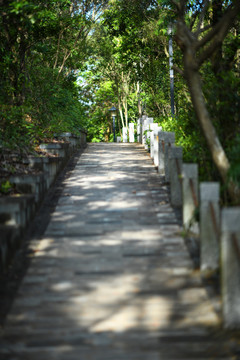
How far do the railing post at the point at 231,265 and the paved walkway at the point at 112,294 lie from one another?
22 centimetres

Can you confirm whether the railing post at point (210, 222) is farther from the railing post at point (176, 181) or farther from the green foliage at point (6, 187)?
the green foliage at point (6, 187)

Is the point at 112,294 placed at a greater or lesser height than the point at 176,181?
lesser

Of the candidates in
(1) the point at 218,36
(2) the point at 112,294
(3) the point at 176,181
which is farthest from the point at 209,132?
(2) the point at 112,294

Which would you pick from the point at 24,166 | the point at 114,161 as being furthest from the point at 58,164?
the point at 114,161

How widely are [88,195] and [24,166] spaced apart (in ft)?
5.05

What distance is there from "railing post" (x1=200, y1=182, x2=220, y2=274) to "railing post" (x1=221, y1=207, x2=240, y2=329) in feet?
3.90

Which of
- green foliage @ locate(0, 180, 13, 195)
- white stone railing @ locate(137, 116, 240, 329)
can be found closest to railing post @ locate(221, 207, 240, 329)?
white stone railing @ locate(137, 116, 240, 329)

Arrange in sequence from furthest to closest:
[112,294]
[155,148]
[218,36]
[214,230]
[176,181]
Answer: [155,148] < [176,181] < [218,36] < [214,230] < [112,294]

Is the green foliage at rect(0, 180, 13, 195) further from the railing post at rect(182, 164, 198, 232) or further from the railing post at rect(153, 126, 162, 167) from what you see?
the railing post at rect(153, 126, 162, 167)

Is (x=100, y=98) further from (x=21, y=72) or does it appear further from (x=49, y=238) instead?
(x=49, y=238)

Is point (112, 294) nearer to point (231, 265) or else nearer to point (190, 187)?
point (231, 265)

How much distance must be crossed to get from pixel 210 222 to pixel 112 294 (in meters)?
1.44

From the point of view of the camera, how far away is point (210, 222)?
6219 millimetres

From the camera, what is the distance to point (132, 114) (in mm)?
43000
